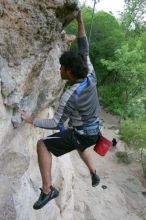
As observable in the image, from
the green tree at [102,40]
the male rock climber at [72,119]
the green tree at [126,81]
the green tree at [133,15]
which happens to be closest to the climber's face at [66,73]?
the male rock climber at [72,119]

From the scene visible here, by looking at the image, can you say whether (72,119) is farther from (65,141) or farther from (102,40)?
(102,40)

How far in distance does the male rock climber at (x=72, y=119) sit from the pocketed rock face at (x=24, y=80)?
457 millimetres

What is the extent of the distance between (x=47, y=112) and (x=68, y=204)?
2.67 meters

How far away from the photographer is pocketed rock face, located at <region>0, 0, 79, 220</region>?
5531 mm

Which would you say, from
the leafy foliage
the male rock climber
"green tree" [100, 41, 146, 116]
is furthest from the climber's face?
"green tree" [100, 41, 146, 116]

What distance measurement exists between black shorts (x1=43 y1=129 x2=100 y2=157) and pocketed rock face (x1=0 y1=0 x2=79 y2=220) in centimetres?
80

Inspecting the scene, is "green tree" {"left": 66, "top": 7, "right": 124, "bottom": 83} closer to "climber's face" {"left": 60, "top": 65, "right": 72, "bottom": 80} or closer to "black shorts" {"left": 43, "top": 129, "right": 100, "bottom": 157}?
"black shorts" {"left": 43, "top": 129, "right": 100, "bottom": 157}

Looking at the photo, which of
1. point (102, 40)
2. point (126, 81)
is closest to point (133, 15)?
point (102, 40)

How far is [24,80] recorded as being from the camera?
19.7ft

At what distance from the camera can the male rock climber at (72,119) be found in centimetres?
526

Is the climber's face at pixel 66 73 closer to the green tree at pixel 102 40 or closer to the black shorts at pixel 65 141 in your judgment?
the black shorts at pixel 65 141

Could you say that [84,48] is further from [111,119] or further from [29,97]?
[111,119]

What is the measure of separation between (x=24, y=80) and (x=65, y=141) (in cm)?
115

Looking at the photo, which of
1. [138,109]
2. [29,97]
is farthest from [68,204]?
[138,109]
